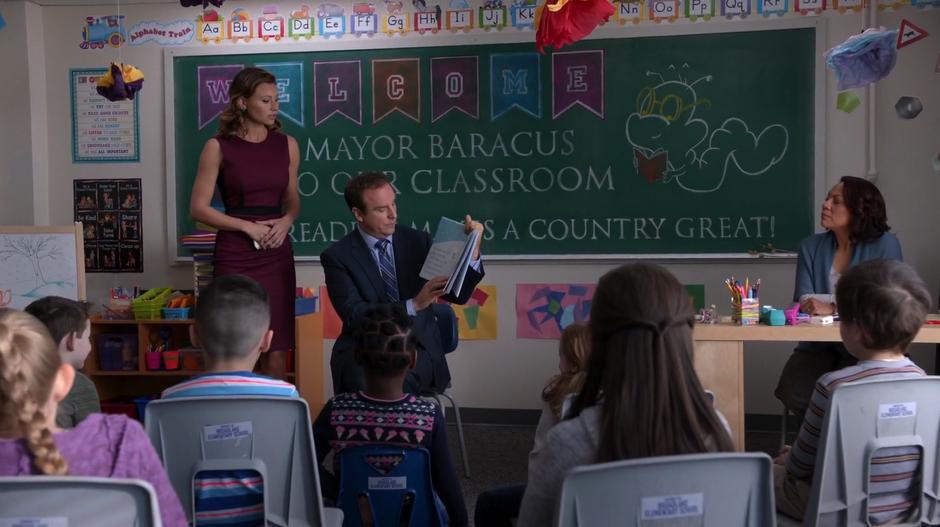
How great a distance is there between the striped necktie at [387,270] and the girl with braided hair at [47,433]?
1.78 meters

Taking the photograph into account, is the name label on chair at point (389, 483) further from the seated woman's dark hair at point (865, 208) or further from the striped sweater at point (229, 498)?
the seated woman's dark hair at point (865, 208)

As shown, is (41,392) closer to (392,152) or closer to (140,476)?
(140,476)

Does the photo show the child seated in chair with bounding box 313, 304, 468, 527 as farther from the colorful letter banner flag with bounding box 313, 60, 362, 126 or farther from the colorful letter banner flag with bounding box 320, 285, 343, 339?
the colorful letter banner flag with bounding box 313, 60, 362, 126

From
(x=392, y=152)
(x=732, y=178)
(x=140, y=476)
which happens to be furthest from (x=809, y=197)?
(x=140, y=476)

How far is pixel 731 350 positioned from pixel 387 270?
49.9 inches

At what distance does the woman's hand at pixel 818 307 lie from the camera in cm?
326

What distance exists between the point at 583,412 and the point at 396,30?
12.2ft

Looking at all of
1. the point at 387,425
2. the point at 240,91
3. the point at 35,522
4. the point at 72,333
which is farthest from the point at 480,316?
the point at 35,522

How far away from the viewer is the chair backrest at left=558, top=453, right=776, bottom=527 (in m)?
1.29

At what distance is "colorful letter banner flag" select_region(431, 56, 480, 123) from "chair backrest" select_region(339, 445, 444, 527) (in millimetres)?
2932

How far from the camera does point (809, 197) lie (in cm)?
448

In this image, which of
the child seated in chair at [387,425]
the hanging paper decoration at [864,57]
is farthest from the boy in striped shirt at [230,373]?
the hanging paper decoration at [864,57]

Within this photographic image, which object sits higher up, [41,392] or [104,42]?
[104,42]

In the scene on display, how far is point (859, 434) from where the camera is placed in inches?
71.2
